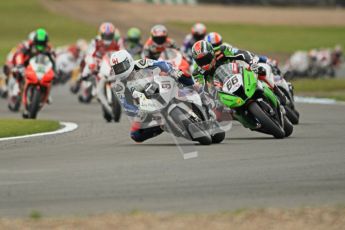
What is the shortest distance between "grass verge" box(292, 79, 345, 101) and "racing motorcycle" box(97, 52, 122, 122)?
24.0 ft

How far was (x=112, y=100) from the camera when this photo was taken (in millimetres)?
23359

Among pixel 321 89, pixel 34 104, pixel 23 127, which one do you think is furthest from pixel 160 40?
pixel 321 89

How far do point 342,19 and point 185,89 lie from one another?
61.2m

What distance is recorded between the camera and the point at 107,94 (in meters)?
23.8

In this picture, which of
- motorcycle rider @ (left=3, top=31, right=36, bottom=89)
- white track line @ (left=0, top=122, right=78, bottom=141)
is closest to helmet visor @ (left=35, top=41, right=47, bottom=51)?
motorcycle rider @ (left=3, top=31, right=36, bottom=89)

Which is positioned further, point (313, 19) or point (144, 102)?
point (313, 19)

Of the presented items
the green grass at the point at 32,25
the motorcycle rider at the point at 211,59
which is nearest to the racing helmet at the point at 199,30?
the motorcycle rider at the point at 211,59

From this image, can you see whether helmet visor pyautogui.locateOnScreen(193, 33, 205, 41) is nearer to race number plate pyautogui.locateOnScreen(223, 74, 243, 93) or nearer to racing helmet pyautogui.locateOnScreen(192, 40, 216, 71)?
racing helmet pyautogui.locateOnScreen(192, 40, 216, 71)

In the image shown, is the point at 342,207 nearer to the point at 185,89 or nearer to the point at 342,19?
the point at 185,89

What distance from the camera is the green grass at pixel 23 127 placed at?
17.9m

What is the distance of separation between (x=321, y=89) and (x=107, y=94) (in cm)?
1241

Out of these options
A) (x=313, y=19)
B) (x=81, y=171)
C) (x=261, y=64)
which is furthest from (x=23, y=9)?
(x=81, y=171)

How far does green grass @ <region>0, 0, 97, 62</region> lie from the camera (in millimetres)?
67519

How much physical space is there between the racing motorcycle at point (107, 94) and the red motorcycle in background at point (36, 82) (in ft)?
3.34
